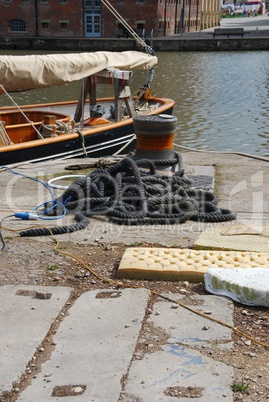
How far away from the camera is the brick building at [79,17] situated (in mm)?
50938

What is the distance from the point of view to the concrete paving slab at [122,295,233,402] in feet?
10.9

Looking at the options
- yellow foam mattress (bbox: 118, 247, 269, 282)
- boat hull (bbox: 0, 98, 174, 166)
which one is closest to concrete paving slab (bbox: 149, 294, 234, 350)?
yellow foam mattress (bbox: 118, 247, 269, 282)

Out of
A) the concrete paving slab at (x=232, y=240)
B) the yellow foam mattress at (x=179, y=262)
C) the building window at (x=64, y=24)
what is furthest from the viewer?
the building window at (x=64, y=24)

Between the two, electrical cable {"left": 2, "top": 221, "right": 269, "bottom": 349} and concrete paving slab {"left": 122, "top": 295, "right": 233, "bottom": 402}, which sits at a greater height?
concrete paving slab {"left": 122, "top": 295, "right": 233, "bottom": 402}

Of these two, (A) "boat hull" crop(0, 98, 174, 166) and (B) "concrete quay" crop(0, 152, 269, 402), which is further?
(A) "boat hull" crop(0, 98, 174, 166)

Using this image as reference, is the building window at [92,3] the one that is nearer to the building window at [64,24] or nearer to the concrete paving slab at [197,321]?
the building window at [64,24]

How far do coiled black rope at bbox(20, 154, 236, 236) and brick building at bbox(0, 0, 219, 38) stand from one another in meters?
45.1

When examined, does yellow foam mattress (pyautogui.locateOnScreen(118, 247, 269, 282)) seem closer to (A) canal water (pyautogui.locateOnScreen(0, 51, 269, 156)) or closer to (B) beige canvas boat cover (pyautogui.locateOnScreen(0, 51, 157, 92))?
(B) beige canvas boat cover (pyautogui.locateOnScreen(0, 51, 157, 92))

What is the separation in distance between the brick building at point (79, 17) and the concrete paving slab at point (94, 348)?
47942mm

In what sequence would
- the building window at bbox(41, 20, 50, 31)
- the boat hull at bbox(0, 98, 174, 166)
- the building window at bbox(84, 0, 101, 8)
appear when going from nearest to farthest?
1. the boat hull at bbox(0, 98, 174, 166)
2. the building window at bbox(84, 0, 101, 8)
3. the building window at bbox(41, 20, 50, 31)

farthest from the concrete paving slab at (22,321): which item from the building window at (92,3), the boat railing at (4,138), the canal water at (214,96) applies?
the building window at (92,3)

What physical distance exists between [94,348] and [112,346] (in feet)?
0.35

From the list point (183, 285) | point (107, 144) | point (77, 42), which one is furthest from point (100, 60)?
point (77, 42)

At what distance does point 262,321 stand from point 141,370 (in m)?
1.05
